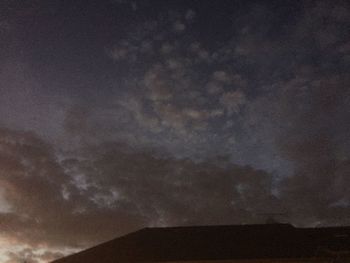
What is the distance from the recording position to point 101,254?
2650 centimetres

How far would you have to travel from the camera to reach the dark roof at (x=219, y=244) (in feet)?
82.4

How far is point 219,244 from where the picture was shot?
88.0 ft

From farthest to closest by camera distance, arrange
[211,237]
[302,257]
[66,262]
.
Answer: [211,237] → [66,262] → [302,257]

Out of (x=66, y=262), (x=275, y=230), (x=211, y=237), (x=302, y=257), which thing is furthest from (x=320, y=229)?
(x=66, y=262)

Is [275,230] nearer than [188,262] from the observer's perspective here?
No

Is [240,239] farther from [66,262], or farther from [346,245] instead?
[66,262]

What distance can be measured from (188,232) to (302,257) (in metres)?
7.49

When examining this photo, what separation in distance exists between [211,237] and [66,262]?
855 centimetres

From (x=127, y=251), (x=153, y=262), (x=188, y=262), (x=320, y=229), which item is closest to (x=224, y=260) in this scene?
(x=188, y=262)

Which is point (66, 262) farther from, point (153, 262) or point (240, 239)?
point (240, 239)

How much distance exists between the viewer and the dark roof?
25.1 m

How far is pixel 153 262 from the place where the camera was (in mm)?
24766

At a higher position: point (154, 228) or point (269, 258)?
point (154, 228)

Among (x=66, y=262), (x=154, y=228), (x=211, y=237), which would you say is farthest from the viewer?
(x=154, y=228)
